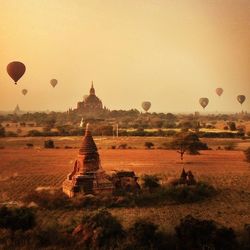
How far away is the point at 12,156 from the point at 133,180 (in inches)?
944

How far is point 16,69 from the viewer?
152 feet

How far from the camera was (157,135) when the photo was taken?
2840 inches

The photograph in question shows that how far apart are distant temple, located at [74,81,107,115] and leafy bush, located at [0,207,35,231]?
113593 millimetres

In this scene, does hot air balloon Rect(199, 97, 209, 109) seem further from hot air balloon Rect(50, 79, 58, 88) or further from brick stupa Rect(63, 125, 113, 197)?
brick stupa Rect(63, 125, 113, 197)

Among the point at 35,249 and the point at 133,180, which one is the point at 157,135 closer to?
the point at 133,180

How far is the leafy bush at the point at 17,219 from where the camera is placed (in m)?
16.5

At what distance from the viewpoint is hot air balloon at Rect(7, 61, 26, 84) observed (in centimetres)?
4597

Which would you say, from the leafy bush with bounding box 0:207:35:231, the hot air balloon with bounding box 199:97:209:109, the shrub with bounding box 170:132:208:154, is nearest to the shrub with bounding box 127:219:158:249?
the leafy bush with bounding box 0:207:35:231

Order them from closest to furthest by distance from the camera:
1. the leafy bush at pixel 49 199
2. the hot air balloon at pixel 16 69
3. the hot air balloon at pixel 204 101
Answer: the leafy bush at pixel 49 199 < the hot air balloon at pixel 16 69 < the hot air balloon at pixel 204 101

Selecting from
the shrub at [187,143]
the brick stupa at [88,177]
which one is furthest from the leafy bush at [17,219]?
the shrub at [187,143]

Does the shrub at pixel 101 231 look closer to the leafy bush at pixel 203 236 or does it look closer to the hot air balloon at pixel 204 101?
the leafy bush at pixel 203 236

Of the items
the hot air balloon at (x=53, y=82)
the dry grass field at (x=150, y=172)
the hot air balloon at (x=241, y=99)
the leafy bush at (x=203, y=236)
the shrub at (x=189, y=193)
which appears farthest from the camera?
the hot air balloon at (x=241, y=99)

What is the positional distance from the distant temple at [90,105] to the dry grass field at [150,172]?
69165mm

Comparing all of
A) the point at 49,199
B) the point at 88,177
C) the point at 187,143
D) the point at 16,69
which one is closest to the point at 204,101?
the point at 187,143
